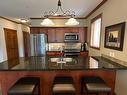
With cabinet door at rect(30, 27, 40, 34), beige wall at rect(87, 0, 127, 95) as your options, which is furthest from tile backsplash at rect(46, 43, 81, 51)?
beige wall at rect(87, 0, 127, 95)

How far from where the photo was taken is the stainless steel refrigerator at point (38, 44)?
5082 millimetres

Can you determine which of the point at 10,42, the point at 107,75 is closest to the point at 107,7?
the point at 107,75

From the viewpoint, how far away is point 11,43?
618 centimetres

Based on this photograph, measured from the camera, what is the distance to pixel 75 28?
5312 millimetres

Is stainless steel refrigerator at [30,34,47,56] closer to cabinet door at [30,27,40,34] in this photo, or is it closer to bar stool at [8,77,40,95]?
cabinet door at [30,27,40,34]

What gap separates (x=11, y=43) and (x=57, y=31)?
9.13ft

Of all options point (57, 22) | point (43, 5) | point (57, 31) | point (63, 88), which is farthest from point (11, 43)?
point (63, 88)

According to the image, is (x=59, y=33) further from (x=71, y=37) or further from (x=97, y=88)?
(x=97, y=88)

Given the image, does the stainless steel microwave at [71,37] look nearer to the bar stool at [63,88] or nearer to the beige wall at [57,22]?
the beige wall at [57,22]

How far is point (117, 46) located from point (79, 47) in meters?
3.16

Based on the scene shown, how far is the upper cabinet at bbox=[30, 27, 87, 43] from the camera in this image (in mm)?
5312

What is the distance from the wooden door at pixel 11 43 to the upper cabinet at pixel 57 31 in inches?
56.8

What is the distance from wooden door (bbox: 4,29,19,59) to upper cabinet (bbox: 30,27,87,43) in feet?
4.73

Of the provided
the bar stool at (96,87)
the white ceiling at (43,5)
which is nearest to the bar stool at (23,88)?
the bar stool at (96,87)
